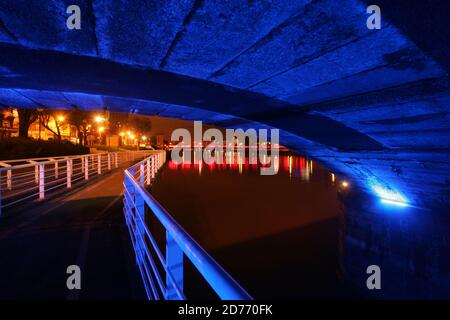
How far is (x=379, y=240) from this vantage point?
21.3ft

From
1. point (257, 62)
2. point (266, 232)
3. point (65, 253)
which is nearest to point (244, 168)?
point (266, 232)

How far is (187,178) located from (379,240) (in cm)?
2388

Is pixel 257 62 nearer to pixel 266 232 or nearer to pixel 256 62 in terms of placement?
pixel 256 62

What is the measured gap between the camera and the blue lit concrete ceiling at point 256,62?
1.71 m

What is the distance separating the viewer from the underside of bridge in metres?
1.71

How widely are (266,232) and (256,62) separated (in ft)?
39.1

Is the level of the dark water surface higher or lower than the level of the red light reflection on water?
lower

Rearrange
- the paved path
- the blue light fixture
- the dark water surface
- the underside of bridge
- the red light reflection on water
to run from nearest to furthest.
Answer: the underside of bridge → the paved path → the blue light fixture → the dark water surface → the red light reflection on water

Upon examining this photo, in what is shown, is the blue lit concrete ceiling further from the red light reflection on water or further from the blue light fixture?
the red light reflection on water

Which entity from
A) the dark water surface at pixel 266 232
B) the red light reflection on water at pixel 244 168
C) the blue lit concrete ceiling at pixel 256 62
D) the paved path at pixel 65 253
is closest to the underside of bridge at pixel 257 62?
the blue lit concrete ceiling at pixel 256 62

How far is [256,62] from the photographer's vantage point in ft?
7.84

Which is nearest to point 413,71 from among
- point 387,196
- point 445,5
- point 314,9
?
point 445,5

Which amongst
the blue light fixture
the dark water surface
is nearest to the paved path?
the dark water surface

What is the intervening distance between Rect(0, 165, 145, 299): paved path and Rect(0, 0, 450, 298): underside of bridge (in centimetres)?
252
